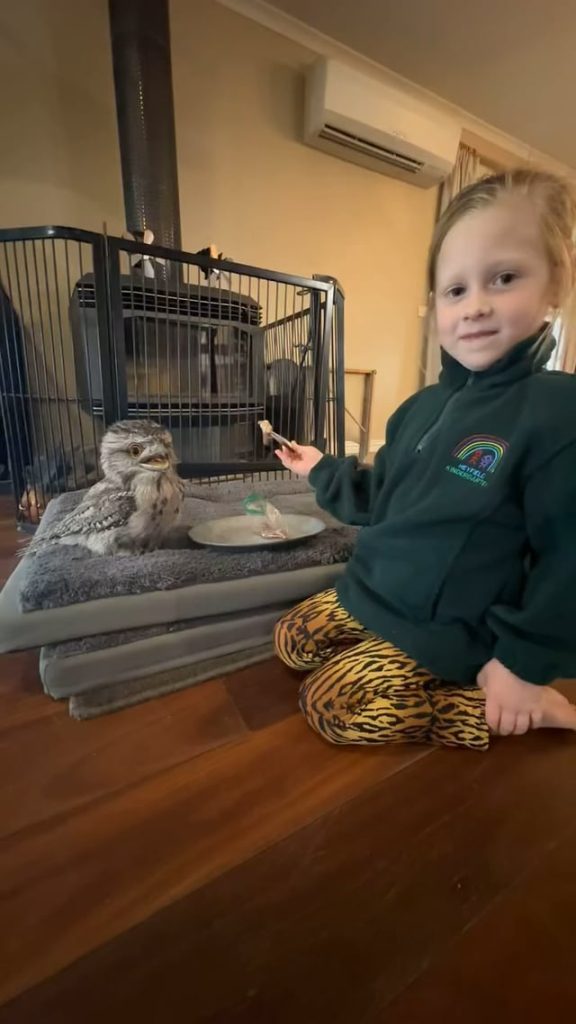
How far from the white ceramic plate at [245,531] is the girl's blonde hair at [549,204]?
47 centimetres

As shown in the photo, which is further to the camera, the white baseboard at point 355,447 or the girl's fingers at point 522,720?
the white baseboard at point 355,447

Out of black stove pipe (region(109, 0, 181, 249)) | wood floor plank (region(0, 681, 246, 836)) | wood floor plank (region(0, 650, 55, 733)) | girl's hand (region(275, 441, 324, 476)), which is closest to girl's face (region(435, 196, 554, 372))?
girl's hand (region(275, 441, 324, 476))

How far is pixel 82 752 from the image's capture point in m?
0.50

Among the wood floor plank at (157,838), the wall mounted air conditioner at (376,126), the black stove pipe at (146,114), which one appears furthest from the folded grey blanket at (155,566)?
the wall mounted air conditioner at (376,126)

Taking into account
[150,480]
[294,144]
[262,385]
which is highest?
[294,144]

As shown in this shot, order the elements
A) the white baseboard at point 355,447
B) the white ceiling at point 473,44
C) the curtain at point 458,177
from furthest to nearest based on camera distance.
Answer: the curtain at point 458,177
the white baseboard at point 355,447
the white ceiling at point 473,44

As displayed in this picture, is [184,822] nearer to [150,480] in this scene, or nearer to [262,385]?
[150,480]

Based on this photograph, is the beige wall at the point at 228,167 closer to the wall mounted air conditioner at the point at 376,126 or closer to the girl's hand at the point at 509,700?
the wall mounted air conditioner at the point at 376,126

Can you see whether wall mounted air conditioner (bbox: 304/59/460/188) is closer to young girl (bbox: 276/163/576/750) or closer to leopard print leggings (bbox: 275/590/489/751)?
young girl (bbox: 276/163/576/750)

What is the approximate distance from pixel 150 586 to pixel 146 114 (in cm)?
170

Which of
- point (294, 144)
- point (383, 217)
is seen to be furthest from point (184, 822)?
point (383, 217)

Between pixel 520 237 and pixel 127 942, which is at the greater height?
pixel 520 237

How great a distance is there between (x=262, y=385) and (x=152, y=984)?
4.65ft

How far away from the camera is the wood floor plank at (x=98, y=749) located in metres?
0.45
